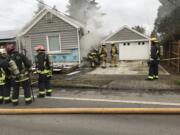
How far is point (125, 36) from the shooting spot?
1027 inches

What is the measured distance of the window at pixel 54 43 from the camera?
20188 mm

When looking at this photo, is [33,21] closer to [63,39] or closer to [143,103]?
[63,39]

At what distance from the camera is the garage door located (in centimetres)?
2600

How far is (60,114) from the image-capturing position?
22.1 feet

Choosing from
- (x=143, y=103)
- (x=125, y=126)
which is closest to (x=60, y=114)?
(x=125, y=126)

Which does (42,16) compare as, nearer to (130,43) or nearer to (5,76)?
(130,43)

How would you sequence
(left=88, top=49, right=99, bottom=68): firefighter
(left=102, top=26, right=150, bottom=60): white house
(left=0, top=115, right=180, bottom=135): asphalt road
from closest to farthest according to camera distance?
(left=0, top=115, right=180, bottom=135): asphalt road → (left=88, top=49, right=99, bottom=68): firefighter → (left=102, top=26, right=150, bottom=60): white house

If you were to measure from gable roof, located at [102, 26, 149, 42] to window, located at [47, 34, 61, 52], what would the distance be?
684 cm

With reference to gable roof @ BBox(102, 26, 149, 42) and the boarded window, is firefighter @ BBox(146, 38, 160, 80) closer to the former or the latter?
the boarded window

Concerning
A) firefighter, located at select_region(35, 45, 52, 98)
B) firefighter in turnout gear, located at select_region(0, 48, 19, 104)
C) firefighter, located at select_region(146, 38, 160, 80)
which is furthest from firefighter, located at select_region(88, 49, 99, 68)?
firefighter in turnout gear, located at select_region(0, 48, 19, 104)

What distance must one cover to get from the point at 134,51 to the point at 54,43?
8.60 meters

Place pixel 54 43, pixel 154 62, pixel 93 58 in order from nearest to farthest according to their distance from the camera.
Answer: pixel 154 62 → pixel 93 58 → pixel 54 43

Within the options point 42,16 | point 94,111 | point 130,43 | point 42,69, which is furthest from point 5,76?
point 130,43

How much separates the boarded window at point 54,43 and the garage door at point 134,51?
7760mm
